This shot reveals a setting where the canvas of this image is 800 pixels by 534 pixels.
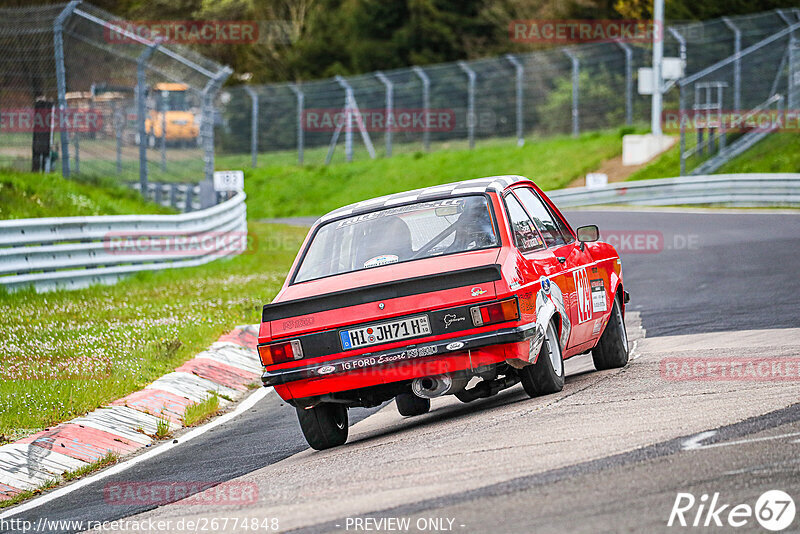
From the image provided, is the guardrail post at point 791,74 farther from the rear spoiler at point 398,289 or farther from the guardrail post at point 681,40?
the rear spoiler at point 398,289

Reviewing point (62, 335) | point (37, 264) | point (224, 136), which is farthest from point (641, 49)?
point (62, 335)

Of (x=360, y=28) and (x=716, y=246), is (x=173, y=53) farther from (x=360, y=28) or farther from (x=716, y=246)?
(x=360, y=28)

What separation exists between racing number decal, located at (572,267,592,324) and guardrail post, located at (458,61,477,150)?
31.0 m

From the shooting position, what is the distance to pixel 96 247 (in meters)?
17.3

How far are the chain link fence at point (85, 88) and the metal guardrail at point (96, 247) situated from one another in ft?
7.25

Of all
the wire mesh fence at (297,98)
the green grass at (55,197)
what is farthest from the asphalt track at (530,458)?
the wire mesh fence at (297,98)

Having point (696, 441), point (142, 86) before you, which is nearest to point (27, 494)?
point (696, 441)

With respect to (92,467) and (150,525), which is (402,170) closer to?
(92,467)

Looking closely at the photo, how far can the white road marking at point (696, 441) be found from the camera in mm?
5922

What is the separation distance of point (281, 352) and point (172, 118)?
20467mm

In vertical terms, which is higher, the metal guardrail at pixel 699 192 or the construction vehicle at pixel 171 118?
the construction vehicle at pixel 171 118

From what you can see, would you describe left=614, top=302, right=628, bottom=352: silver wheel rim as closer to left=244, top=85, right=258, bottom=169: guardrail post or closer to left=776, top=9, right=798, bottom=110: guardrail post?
left=776, top=9, right=798, bottom=110: guardrail post

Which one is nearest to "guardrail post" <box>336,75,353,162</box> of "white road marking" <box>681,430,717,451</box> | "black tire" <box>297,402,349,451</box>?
"black tire" <box>297,402,349,451</box>

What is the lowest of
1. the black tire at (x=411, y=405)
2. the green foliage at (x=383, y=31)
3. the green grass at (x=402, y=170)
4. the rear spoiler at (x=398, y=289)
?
the green grass at (x=402, y=170)
